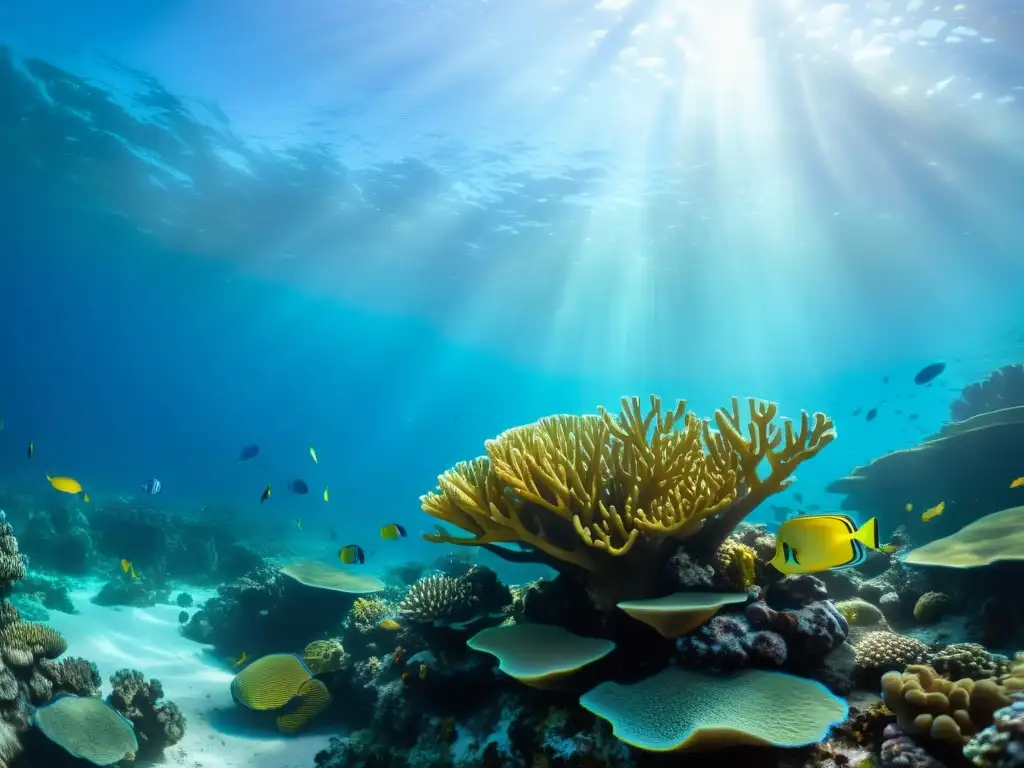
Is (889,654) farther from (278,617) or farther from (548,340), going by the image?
(548,340)

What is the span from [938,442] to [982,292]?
105 ft

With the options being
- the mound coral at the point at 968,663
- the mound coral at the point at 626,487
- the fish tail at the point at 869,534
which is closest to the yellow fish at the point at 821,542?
the fish tail at the point at 869,534

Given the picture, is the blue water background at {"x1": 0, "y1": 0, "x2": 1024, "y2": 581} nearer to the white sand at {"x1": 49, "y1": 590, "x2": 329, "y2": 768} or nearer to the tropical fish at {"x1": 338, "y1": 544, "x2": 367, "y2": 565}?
the white sand at {"x1": 49, "y1": 590, "x2": 329, "y2": 768}

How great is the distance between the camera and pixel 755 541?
4828 mm

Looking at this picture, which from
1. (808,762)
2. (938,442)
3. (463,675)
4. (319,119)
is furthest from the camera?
(319,119)

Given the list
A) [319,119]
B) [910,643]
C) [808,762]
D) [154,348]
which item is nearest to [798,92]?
[319,119]

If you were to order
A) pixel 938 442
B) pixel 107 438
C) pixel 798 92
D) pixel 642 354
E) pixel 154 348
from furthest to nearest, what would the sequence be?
pixel 107 438 → pixel 154 348 → pixel 642 354 → pixel 798 92 → pixel 938 442

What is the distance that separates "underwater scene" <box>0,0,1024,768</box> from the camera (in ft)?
11.8

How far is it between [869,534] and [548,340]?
53.0 metres

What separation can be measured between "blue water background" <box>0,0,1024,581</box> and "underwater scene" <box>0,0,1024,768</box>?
21cm

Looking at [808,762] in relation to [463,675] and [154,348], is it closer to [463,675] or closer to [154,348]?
[463,675]

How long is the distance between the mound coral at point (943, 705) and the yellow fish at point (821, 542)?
2.58ft

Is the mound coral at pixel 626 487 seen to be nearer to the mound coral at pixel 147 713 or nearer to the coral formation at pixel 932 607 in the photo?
the coral formation at pixel 932 607

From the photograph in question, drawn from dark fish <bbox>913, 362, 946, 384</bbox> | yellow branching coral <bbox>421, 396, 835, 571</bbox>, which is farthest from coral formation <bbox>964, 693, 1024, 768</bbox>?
dark fish <bbox>913, 362, 946, 384</bbox>
